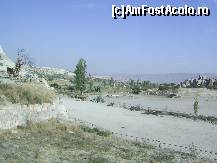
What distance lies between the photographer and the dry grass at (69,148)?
22.8 meters

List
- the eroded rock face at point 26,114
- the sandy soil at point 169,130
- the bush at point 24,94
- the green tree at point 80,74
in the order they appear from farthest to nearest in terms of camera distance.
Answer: the green tree at point 80,74, the sandy soil at point 169,130, the bush at point 24,94, the eroded rock face at point 26,114

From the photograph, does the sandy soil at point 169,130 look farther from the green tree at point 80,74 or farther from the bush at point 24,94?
the green tree at point 80,74

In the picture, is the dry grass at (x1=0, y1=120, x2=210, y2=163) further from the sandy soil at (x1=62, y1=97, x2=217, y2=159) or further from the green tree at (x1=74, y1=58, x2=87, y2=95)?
the green tree at (x1=74, y1=58, x2=87, y2=95)

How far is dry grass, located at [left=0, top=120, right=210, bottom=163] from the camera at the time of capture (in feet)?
74.9

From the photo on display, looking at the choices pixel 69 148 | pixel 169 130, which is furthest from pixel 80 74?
pixel 69 148

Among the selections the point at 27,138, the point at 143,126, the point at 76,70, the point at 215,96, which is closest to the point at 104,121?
the point at 143,126

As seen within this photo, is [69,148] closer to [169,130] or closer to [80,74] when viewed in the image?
[169,130]

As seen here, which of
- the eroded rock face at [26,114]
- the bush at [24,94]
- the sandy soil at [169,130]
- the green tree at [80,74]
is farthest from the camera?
the green tree at [80,74]

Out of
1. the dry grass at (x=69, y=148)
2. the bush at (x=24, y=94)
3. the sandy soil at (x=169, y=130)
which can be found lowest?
the sandy soil at (x=169, y=130)

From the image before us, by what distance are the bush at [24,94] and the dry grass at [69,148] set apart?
7.47ft

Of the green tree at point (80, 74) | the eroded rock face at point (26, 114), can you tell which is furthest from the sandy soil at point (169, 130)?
the green tree at point (80, 74)

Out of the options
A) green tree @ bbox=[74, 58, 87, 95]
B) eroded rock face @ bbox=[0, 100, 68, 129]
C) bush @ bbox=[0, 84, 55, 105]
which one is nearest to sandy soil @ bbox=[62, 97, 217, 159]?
eroded rock face @ bbox=[0, 100, 68, 129]

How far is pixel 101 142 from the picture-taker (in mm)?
29859

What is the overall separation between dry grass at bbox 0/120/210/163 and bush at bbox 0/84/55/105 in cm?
228
